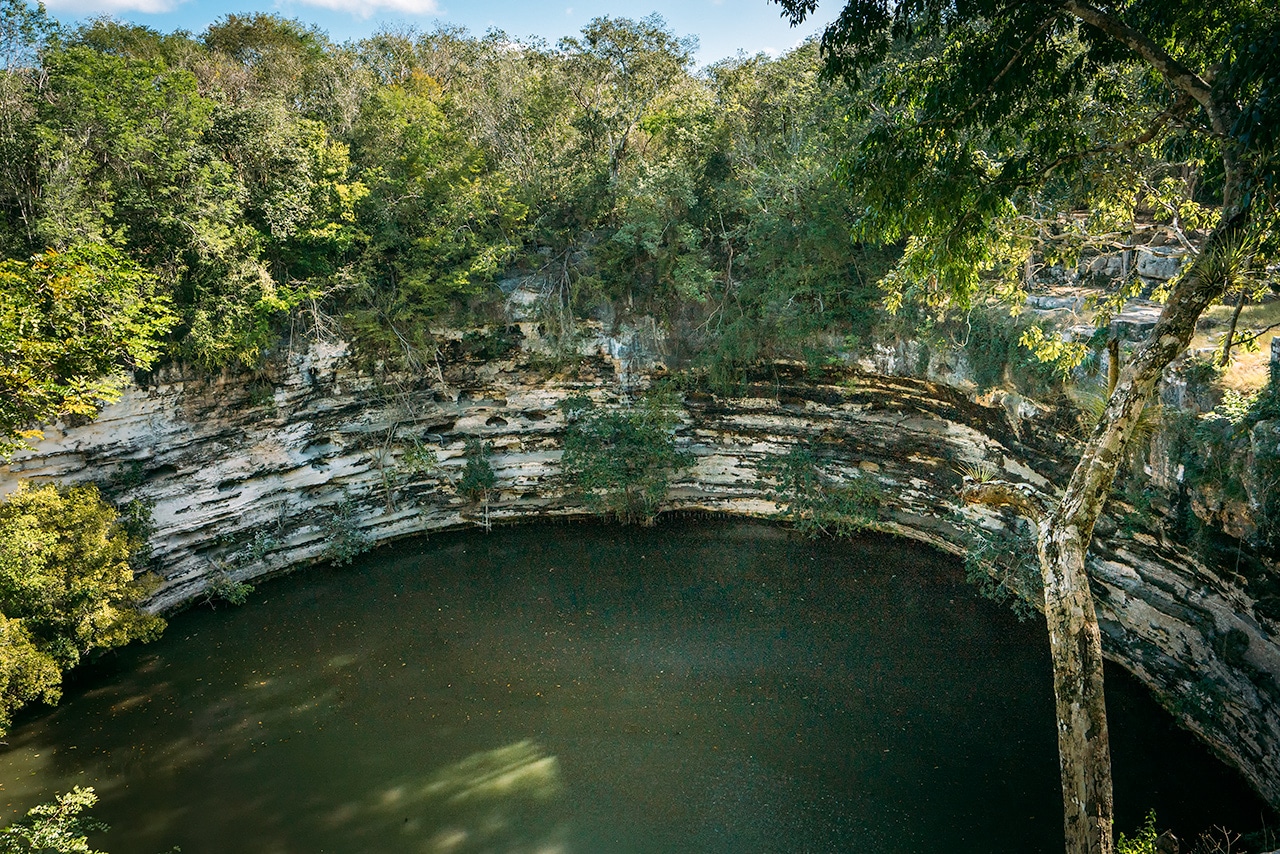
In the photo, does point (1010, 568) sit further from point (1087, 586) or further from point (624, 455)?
point (624, 455)

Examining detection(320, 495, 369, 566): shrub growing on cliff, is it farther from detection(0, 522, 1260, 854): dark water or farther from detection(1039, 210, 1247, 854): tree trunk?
detection(1039, 210, 1247, 854): tree trunk

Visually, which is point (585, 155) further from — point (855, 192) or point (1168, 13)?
point (1168, 13)

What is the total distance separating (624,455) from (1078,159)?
384 inches

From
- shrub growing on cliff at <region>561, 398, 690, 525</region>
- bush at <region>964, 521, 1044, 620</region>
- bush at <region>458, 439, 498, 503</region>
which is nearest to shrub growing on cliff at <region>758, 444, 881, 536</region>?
shrub growing on cliff at <region>561, 398, 690, 525</region>

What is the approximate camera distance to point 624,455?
14.4 m

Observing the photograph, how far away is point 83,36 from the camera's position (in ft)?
56.6

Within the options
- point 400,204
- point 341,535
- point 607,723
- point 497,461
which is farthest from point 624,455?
point 400,204

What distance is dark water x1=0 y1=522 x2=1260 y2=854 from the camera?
8102mm

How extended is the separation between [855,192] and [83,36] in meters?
20.7

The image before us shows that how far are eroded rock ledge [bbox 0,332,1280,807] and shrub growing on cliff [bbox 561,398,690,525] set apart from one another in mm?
678

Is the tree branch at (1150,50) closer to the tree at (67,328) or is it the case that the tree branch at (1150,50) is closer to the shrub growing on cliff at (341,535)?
the tree at (67,328)

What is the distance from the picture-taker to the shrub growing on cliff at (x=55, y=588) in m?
9.62

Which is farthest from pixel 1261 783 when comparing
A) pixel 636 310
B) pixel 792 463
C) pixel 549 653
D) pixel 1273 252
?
pixel 636 310

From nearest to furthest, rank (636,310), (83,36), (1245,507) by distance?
(1245,507) < (636,310) < (83,36)
